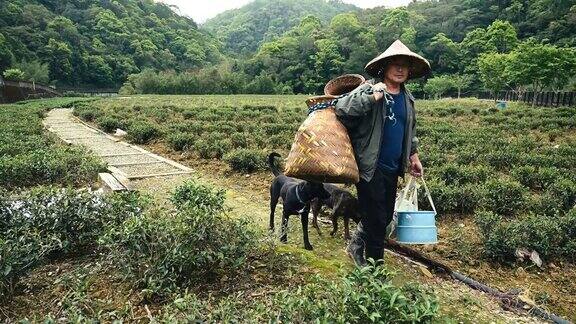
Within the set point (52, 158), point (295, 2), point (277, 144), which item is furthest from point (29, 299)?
point (295, 2)

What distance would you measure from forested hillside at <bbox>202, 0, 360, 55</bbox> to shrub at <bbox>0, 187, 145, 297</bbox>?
115526 mm

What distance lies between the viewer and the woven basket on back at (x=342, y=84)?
353 cm

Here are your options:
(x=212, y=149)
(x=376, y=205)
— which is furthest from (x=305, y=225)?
(x=212, y=149)

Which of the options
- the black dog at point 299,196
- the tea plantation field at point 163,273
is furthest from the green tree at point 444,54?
the tea plantation field at point 163,273

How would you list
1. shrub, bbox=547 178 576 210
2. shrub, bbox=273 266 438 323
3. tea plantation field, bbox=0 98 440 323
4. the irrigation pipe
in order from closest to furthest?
shrub, bbox=273 266 438 323 → tea plantation field, bbox=0 98 440 323 → the irrigation pipe → shrub, bbox=547 178 576 210

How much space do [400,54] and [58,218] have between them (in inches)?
119

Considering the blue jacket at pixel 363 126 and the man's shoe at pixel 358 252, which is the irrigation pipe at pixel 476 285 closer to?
the man's shoe at pixel 358 252

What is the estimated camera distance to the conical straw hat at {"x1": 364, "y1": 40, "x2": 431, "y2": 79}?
3.20m

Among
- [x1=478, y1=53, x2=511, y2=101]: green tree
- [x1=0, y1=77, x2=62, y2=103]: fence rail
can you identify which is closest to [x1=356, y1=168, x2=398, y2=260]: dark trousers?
[x1=0, y1=77, x2=62, y2=103]: fence rail

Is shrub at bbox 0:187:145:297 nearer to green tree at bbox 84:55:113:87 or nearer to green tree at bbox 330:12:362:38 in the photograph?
green tree at bbox 84:55:113:87

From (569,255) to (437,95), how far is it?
2396 inches

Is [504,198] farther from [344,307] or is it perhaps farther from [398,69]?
[344,307]

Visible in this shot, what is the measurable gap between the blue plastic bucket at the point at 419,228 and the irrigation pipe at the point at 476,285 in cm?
56

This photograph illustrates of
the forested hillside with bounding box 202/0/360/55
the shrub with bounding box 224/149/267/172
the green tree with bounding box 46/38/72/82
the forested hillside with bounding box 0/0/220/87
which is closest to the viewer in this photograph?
the shrub with bounding box 224/149/267/172
